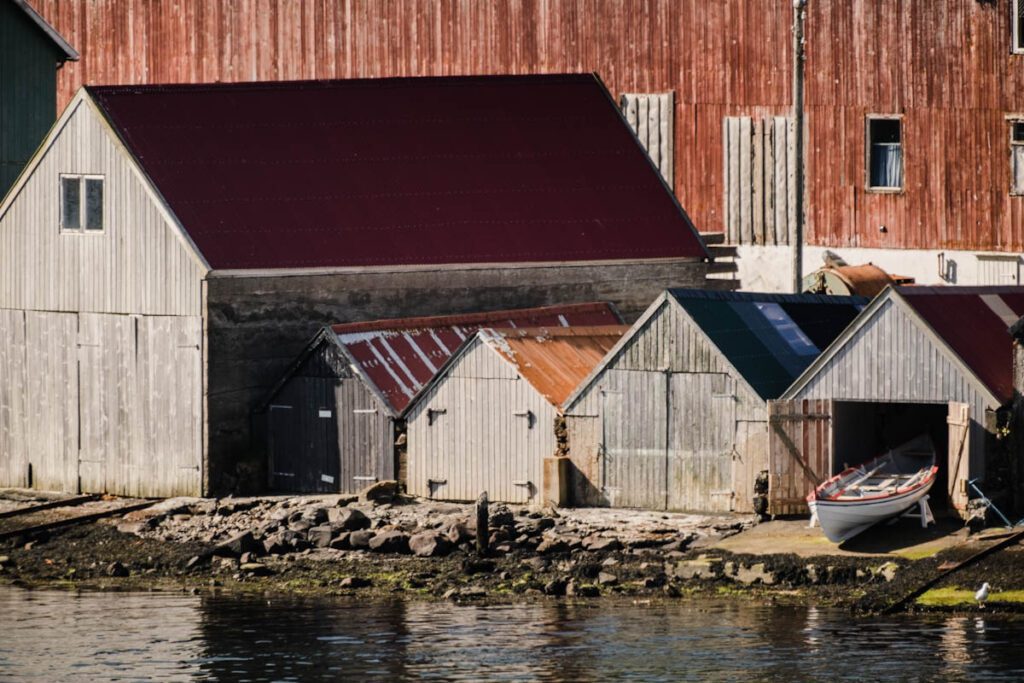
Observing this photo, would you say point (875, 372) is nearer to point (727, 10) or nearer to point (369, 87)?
point (369, 87)

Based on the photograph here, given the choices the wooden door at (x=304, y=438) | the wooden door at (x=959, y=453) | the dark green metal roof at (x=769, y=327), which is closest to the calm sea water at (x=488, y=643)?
the wooden door at (x=959, y=453)

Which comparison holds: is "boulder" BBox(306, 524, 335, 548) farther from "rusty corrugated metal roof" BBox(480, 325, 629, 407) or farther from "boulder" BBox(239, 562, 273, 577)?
"rusty corrugated metal roof" BBox(480, 325, 629, 407)

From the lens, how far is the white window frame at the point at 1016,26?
53.0 metres

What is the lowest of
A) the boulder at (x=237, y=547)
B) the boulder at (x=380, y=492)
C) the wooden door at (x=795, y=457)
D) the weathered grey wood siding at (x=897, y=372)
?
the boulder at (x=237, y=547)

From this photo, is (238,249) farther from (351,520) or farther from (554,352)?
(351,520)

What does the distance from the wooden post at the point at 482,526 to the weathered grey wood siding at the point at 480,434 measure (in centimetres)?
307

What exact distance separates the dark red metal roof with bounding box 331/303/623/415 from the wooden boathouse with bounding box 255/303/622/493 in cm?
2

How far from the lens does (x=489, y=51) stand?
59406 millimetres

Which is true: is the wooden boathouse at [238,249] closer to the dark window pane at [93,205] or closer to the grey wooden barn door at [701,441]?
the dark window pane at [93,205]

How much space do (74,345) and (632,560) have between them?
12089 millimetres

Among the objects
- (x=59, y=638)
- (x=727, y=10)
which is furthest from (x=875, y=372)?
(x=727, y=10)

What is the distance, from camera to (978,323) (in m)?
39.3


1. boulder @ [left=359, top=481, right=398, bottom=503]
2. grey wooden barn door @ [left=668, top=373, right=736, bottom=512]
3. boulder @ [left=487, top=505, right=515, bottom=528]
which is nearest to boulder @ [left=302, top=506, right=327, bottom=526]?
boulder @ [left=359, top=481, right=398, bottom=503]

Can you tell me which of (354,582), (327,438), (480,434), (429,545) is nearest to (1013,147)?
(480,434)
